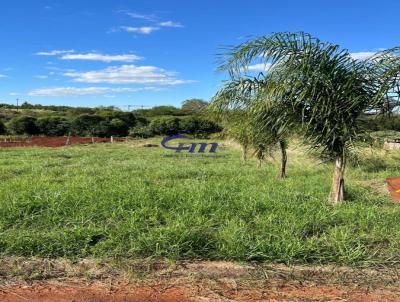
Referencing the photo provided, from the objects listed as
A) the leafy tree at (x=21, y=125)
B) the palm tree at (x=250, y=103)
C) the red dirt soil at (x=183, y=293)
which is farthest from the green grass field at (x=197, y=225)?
the leafy tree at (x=21, y=125)

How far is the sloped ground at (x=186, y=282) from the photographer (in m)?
3.61

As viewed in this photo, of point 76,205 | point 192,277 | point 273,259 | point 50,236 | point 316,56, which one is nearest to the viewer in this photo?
point 192,277

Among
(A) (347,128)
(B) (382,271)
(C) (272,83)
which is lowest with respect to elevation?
(B) (382,271)

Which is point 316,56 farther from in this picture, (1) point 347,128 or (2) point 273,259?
(2) point 273,259

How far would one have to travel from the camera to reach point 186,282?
12.7 ft

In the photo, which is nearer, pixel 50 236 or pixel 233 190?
pixel 50 236

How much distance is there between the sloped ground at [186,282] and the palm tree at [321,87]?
2890 mm

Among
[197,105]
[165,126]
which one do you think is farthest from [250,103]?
[165,126]

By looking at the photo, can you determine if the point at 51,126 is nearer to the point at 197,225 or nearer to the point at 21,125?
the point at 21,125

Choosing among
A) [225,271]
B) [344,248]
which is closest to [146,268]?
[225,271]

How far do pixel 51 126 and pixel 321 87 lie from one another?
46.1 meters

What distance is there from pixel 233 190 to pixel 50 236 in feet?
12.4

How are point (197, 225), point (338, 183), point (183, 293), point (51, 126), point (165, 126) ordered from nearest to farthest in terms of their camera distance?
1. point (183, 293)
2. point (197, 225)
3. point (338, 183)
4. point (165, 126)
5. point (51, 126)

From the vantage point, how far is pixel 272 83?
6516 millimetres
